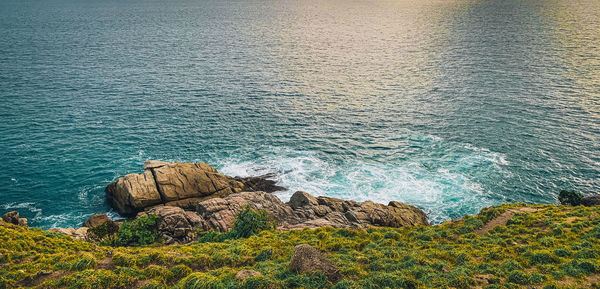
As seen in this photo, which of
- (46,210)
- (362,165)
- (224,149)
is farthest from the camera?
(224,149)

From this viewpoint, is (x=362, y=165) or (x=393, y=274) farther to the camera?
(x=362, y=165)

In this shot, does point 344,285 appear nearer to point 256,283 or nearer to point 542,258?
point 256,283

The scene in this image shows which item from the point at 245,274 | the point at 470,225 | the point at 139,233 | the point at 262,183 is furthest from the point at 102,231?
the point at 470,225

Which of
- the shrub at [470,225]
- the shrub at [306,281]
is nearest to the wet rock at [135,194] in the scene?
the shrub at [306,281]

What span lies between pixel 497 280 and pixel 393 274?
7.51 metres

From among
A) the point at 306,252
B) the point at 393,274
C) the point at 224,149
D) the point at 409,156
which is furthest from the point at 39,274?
the point at 409,156

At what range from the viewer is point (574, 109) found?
83438 millimetres

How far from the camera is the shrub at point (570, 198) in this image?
50403mm

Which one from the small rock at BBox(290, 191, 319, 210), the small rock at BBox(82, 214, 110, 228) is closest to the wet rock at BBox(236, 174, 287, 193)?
the small rock at BBox(290, 191, 319, 210)

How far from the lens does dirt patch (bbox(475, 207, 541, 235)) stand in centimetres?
3718

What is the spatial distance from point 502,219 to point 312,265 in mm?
26336

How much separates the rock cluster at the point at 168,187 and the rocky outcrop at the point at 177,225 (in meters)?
8.08

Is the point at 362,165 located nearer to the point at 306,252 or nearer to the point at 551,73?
the point at 306,252

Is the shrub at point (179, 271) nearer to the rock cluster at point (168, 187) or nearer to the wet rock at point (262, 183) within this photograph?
the rock cluster at point (168, 187)
